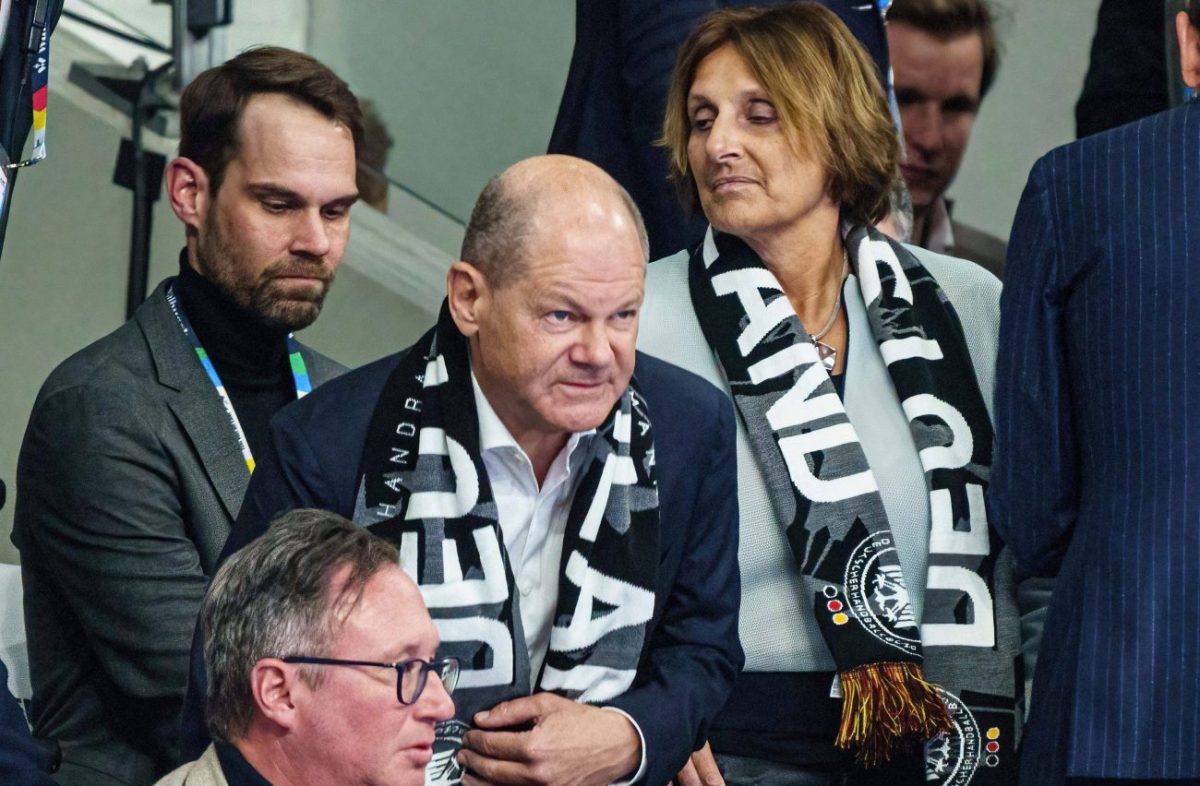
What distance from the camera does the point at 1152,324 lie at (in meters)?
2.08

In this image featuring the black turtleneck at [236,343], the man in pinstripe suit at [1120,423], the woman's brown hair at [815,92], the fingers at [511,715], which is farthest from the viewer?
the black turtleneck at [236,343]

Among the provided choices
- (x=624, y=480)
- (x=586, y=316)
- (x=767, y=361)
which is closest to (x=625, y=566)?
(x=624, y=480)

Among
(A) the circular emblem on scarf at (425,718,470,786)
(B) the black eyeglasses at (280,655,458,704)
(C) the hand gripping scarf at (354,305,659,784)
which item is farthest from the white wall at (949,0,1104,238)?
(B) the black eyeglasses at (280,655,458,704)

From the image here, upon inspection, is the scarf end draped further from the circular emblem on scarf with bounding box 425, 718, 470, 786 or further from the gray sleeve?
the gray sleeve

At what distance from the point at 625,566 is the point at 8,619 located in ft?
4.21

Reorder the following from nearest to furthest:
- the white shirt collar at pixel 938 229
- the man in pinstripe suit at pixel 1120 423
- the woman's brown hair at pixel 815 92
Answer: the man in pinstripe suit at pixel 1120 423
the woman's brown hair at pixel 815 92
the white shirt collar at pixel 938 229

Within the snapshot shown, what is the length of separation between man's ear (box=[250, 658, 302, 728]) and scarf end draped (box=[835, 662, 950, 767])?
2.79 feet

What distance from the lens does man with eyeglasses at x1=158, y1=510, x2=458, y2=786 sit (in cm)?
188

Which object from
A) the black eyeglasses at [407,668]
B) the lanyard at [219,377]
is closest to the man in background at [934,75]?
the lanyard at [219,377]

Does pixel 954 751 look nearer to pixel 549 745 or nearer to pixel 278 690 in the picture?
pixel 549 745

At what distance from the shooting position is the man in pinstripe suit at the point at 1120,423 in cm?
204

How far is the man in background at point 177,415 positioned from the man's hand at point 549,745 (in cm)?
60

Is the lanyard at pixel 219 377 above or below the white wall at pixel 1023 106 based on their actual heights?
below

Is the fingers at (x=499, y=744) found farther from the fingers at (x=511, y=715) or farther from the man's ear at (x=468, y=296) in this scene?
the man's ear at (x=468, y=296)
